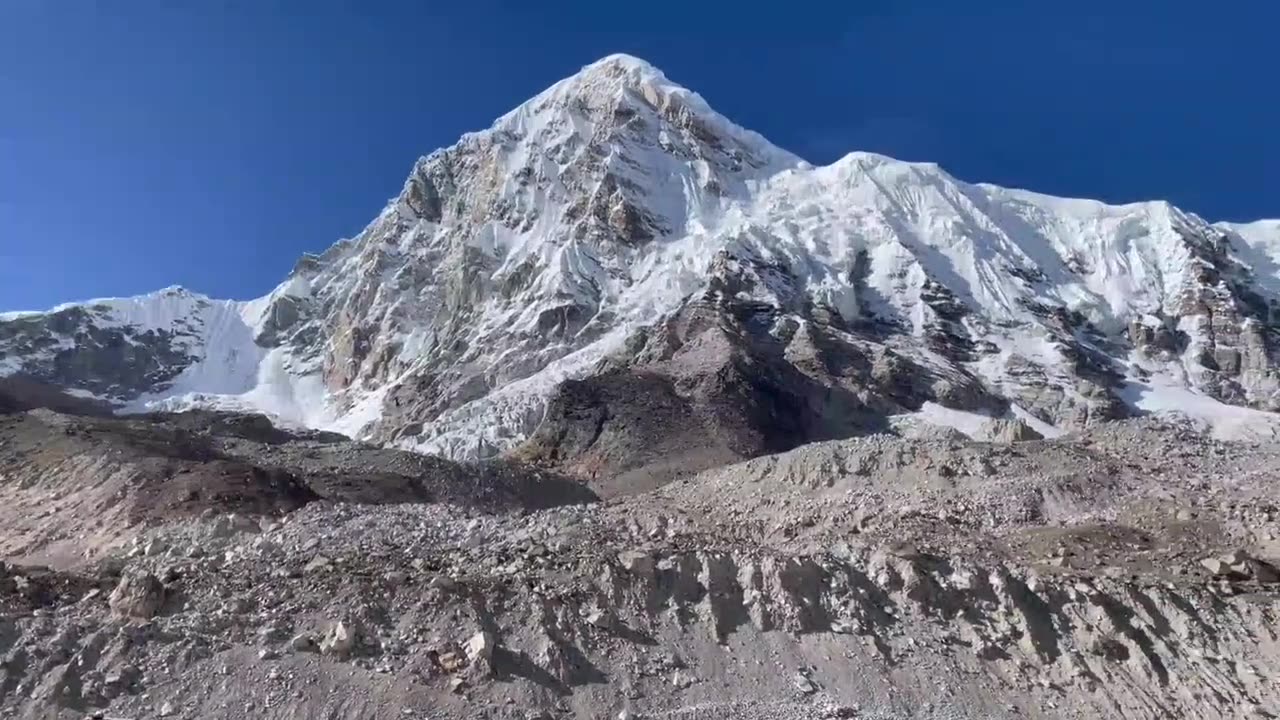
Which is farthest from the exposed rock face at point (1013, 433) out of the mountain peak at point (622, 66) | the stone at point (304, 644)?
the mountain peak at point (622, 66)

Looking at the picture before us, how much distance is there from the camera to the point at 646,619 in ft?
57.2

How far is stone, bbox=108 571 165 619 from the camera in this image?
16516mm

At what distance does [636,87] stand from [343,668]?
548 ft

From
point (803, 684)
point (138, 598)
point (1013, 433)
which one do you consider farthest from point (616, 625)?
point (1013, 433)

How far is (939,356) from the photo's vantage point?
116 meters

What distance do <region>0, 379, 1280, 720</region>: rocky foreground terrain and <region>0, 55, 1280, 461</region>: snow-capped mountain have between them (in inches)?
2096

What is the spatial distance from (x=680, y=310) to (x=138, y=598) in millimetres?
99559

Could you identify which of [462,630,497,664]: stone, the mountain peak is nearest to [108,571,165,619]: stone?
[462,630,497,664]: stone

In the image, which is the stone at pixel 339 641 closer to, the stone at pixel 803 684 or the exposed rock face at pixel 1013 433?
the stone at pixel 803 684

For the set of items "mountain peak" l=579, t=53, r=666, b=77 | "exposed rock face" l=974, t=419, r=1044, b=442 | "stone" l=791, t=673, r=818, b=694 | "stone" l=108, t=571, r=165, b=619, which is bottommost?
"stone" l=791, t=673, r=818, b=694

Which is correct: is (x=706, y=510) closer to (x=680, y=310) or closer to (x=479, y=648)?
(x=479, y=648)

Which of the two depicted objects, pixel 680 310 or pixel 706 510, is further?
pixel 680 310

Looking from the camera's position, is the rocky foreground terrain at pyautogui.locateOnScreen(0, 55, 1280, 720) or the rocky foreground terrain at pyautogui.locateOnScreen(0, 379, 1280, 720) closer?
the rocky foreground terrain at pyautogui.locateOnScreen(0, 379, 1280, 720)

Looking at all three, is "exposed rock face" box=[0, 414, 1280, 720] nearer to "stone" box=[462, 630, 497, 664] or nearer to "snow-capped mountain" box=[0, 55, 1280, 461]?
"stone" box=[462, 630, 497, 664]
